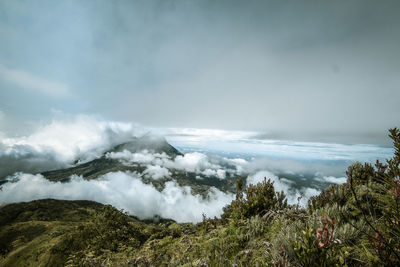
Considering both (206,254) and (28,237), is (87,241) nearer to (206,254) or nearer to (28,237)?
(206,254)

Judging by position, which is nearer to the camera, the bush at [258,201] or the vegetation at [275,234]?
the vegetation at [275,234]

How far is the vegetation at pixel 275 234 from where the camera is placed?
2.32m

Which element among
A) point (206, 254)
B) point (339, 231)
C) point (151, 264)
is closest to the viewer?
point (339, 231)

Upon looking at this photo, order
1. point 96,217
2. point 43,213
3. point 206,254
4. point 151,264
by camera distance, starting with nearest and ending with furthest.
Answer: point 206,254 < point 151,264 < point 96,217 < point 43,213

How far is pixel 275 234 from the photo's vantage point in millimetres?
4387

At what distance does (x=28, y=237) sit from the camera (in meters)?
79.7

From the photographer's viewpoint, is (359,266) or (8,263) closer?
(359,266)

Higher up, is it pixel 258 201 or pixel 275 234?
pixel 275 234

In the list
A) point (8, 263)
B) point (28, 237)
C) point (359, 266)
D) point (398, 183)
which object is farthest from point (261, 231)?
point (28, 237)

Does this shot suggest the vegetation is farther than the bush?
No

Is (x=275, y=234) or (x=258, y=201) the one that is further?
(x=258, y=201)

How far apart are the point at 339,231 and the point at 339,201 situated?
3.66 m

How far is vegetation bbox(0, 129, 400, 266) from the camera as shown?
2.32 metres

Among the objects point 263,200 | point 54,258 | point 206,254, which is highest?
point 263,200
